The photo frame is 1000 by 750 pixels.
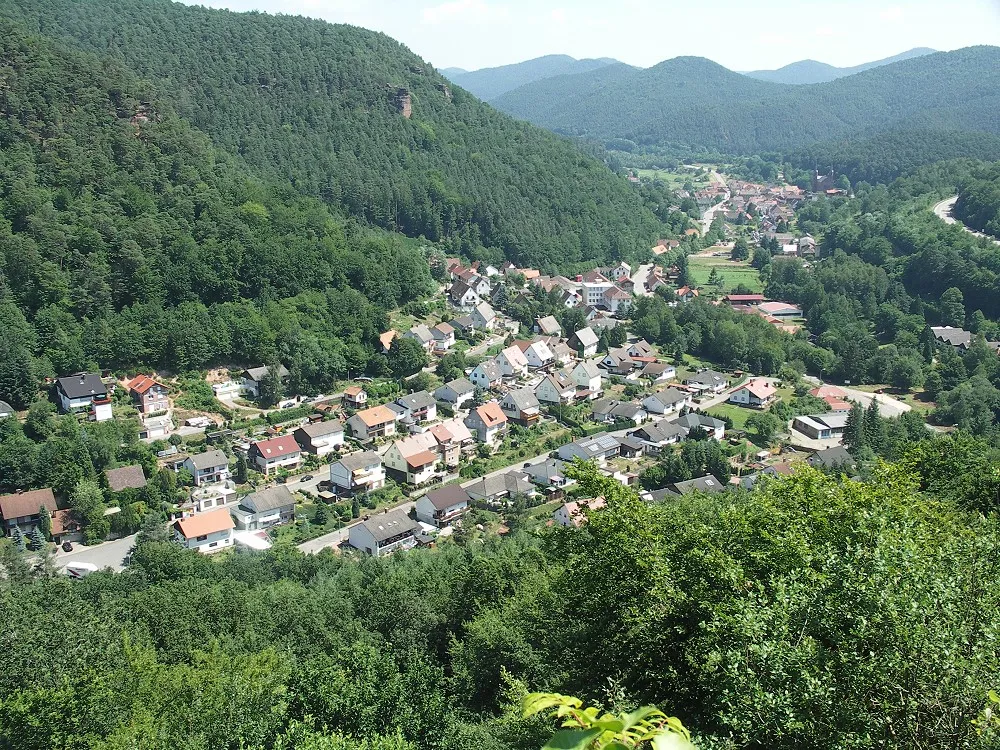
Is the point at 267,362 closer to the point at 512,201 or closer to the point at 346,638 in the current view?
the point at 346,638

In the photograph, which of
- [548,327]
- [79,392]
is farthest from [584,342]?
[79,392]

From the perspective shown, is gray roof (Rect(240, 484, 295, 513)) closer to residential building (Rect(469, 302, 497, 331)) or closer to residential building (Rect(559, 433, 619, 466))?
residential building (Rect(559, 433, 619, 466))

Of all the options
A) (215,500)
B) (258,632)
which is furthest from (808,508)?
(215,500)

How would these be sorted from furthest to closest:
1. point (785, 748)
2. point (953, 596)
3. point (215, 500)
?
point (215, 500) < point (953, 596) < point (785, 748)

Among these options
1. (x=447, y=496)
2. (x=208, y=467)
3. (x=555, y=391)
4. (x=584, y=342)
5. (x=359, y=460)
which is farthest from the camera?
(x=584, y=342)

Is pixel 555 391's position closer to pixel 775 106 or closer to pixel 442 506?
pixel 442 506
